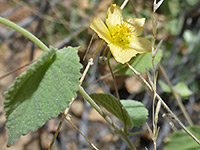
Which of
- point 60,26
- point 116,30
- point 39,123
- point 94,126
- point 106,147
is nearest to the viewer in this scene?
point 39,123

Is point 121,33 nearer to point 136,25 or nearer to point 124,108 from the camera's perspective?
point 136,25

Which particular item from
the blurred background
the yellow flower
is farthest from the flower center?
the blurred background

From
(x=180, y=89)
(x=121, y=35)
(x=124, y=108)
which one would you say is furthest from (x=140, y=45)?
(x=180, y=89)

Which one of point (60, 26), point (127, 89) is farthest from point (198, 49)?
point (60, 26)

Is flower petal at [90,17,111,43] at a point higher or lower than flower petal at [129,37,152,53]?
higher

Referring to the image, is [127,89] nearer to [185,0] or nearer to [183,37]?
[183,37]

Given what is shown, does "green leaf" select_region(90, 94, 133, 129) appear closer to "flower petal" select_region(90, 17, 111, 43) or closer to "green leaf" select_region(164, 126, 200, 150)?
"flower petal" select_region(90, 17, 111, 43)

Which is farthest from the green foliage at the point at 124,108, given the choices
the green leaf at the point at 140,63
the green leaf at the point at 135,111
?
the green leaf at the point at 140,63
